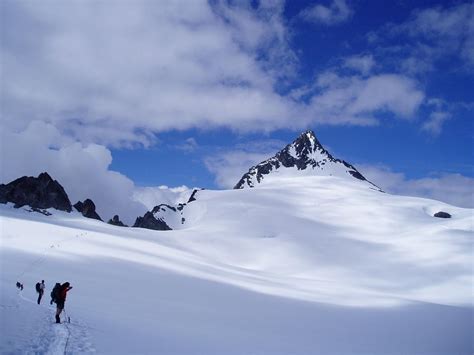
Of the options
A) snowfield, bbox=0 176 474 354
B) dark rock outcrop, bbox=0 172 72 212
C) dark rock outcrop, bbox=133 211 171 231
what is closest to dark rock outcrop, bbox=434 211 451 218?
snowfield, bbox=0 176 474 354

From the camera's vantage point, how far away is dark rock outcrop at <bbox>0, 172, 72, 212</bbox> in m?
87.2

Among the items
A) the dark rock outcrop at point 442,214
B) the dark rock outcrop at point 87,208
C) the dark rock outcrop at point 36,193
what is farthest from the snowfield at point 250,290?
the dark rock outcrop at point 87,208

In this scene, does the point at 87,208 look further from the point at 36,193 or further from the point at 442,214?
the point at 442,214

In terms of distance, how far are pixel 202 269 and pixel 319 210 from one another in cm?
6509

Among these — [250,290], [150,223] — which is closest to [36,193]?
[150,223]

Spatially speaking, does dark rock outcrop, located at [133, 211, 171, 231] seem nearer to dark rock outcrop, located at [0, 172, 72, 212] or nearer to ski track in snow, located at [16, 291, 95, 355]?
dark rock outcrop, located at [0, 172, 72, 212]

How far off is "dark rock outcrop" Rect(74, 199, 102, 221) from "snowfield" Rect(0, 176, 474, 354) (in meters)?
18.1

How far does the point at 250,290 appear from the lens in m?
35.2

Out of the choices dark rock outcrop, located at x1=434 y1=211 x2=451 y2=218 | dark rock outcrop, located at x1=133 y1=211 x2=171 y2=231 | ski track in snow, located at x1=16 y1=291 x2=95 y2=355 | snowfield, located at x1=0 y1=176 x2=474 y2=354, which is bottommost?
ski track in snow, located at x1=16 y1=291 x2=95 y2=355

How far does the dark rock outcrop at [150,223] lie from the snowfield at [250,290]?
20.4 m

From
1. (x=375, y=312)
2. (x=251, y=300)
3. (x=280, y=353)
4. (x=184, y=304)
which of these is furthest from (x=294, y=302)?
(x=280, y=353)

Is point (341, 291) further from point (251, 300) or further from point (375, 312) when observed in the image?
point (251, 300)

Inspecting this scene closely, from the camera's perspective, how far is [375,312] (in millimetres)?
32562

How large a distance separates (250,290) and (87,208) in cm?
7671
